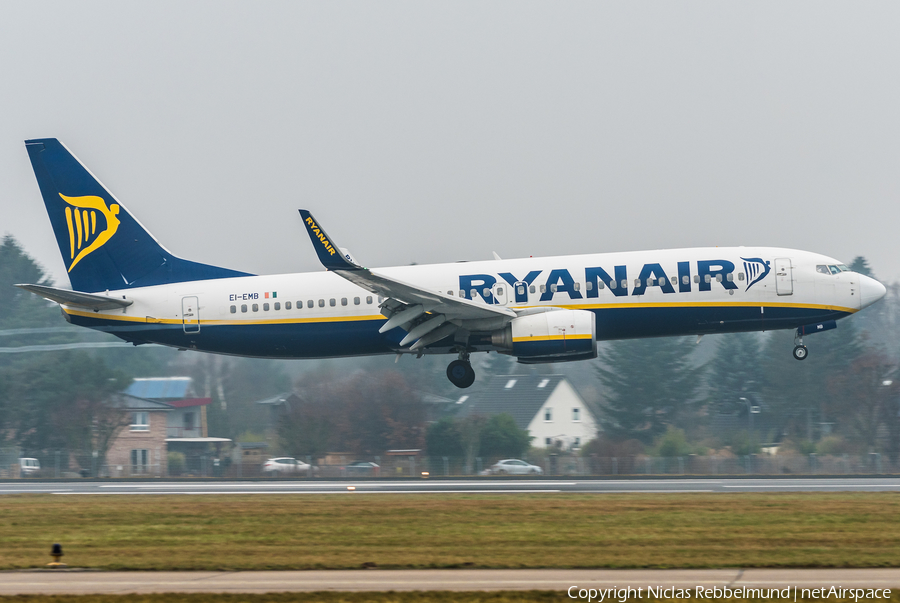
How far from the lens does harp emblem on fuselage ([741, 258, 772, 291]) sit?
32531mm

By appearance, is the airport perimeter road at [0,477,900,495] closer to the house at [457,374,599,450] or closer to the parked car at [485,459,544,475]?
the parked car at [485,459,544,475]

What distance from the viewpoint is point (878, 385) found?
207 ft

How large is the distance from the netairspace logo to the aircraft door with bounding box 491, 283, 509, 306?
18757 millimetres

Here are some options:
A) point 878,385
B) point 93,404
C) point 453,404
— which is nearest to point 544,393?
point 453,404

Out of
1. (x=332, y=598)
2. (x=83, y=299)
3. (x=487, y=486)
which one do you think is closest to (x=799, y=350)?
(x=487, y=486)

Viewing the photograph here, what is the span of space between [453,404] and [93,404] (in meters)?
24.3

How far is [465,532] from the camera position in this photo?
2175 centimetres

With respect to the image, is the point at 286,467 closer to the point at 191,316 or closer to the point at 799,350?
the point at 191,316

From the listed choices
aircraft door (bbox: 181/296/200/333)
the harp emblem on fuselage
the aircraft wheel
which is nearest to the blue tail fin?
aircraft door (bbox: 181/296/200/333)

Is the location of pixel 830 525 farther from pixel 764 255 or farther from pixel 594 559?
pixel 764 255

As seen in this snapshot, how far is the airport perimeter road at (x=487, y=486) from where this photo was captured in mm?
32969

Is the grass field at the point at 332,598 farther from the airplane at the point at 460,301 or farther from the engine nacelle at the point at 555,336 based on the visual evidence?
the engine nacelle at the point at 555,336

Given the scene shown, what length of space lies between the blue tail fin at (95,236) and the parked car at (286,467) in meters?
17.8

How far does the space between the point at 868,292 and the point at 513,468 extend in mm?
25040
